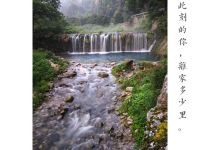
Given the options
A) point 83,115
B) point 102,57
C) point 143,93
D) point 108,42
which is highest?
point 108,42

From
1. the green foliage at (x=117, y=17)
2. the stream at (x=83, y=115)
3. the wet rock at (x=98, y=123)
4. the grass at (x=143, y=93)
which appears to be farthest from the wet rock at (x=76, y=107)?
the green foliage at (x=117, y=17)

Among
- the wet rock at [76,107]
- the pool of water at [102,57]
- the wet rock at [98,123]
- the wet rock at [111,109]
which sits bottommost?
the wet rock at [98,123]

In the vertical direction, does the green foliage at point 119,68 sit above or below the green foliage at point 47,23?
below

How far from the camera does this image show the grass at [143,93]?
9.43ft

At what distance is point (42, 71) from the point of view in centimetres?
293

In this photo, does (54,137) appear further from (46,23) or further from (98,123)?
(46,23)

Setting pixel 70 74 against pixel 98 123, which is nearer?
pixel 98 123

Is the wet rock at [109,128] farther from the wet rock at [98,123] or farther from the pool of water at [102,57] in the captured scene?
the pool of water at [102,57]

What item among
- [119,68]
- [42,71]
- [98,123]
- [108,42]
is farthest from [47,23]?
[98,123]

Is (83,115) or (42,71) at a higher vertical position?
(42,71)

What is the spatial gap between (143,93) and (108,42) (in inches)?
19.2

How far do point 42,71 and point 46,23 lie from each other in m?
0.38

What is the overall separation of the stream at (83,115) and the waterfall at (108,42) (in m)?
0.12

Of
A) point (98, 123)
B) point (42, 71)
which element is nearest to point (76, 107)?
point (98, 123)
